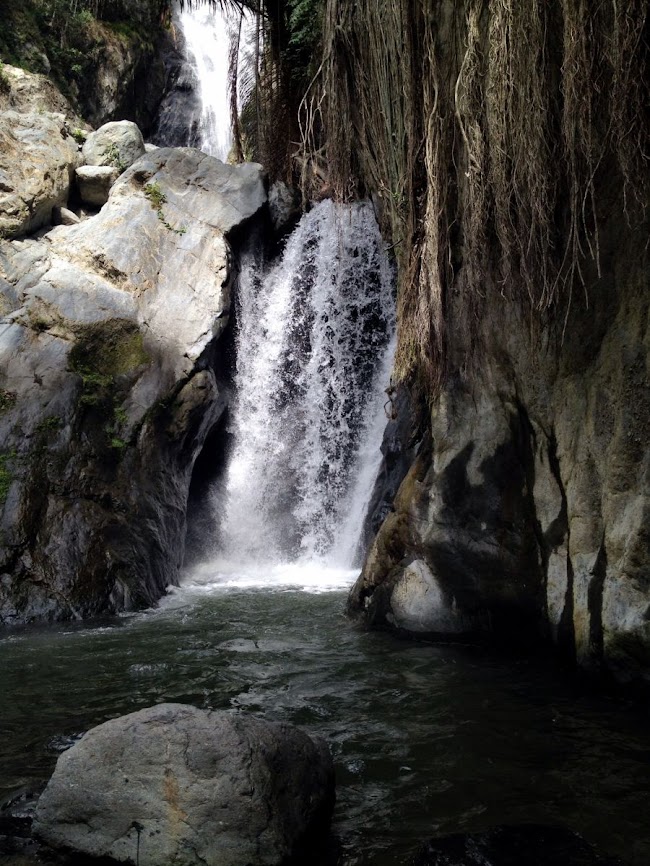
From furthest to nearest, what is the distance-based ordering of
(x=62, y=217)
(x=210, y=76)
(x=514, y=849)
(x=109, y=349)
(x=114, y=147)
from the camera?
(x=210, y=76)
(x=114, y=147)
(x=62, y=217)
(x=109, y=349)
(x=514, y=849)

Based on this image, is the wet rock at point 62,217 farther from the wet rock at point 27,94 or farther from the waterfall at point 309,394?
the waterfall at point 309,394

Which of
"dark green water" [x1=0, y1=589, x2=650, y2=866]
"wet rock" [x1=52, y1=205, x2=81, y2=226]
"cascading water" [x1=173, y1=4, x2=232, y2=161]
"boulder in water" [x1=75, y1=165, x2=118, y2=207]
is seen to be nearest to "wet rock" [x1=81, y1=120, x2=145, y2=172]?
"boulder in water" [x1=75, y1=165, x2=118, y2=207]

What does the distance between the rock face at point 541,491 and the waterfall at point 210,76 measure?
1585 cm

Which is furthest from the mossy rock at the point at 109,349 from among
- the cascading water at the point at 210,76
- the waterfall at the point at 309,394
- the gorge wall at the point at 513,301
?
the cascading water at the point at 210,76

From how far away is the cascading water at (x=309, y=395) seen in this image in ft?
37.9

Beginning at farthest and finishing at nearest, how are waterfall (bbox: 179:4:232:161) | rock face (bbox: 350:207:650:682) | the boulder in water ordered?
waterfall (bbox: 179:4:232:161), the boulder in water, rock face (bbox: 350:207:650:682)

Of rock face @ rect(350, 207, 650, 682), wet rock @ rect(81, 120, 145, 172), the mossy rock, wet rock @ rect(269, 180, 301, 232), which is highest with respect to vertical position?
wet rock @ rect(81, 120, 145, 172)

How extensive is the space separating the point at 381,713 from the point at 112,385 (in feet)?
21.5

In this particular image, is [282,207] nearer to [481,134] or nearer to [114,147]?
[114,147]

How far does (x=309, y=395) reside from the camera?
1244 centimetres

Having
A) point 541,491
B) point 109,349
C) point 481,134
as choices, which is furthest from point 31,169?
point 541,491

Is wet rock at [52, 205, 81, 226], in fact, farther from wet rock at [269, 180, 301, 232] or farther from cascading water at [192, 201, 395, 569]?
wet rock at [269, 180, 301, 232]

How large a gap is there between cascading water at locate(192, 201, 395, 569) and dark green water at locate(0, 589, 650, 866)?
13.4 ft

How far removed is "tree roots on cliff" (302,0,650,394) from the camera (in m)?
4.18
